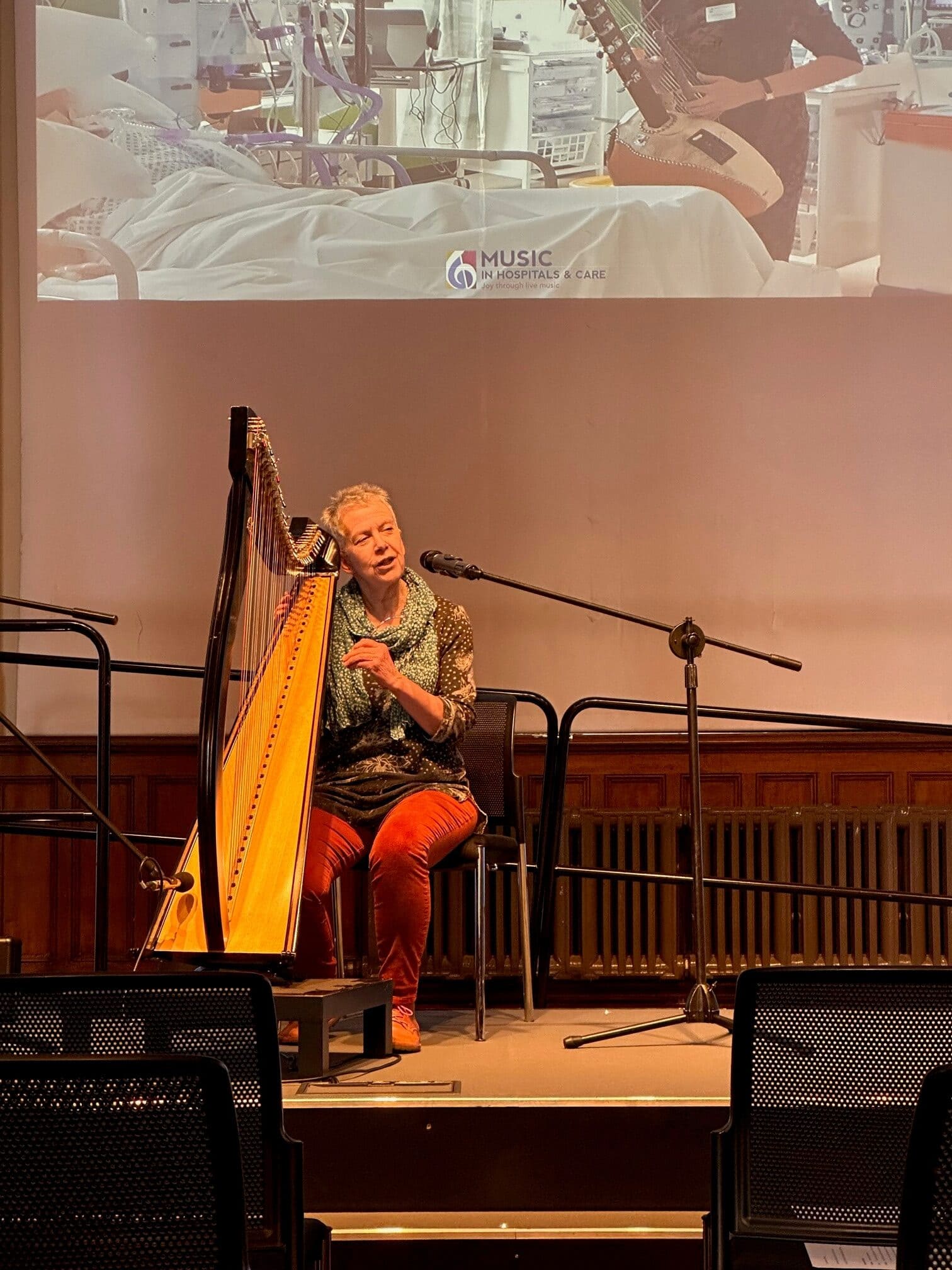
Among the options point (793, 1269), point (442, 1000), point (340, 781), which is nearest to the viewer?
point (793, 1269)

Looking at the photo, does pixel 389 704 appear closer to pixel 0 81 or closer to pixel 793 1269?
pixel 793 1269

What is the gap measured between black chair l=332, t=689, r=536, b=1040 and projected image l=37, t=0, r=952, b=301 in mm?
1519

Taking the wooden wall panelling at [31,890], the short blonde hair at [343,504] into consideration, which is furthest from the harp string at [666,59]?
the wooden wall panelling at [31,890]

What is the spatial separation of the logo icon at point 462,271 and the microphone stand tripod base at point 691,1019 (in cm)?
234

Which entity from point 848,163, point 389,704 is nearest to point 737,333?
point 848,163

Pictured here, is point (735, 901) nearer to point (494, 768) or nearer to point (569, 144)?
point (494, 768)

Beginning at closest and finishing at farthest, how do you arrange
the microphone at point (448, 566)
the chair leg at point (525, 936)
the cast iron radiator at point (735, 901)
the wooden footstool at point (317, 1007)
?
the wooden footstool at point (317, 1007)
the microphone at point (448, 566)
the chair leg at point (525, 936)
the cast iron radiator at point (735, 901)

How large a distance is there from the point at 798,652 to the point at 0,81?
119 inches

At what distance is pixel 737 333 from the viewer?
4.40m

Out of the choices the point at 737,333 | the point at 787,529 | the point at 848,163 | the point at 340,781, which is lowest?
the point at 340,781

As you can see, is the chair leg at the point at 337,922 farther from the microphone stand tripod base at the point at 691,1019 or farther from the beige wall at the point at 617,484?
the beige wall at the point at 617,484

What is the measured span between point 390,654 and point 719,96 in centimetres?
231

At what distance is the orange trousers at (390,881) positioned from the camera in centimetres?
291

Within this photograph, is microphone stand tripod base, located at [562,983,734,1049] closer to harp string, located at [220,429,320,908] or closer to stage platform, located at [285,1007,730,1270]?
stage platform, located at [285,1007,730,1270]
